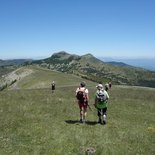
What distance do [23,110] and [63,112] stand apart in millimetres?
3573

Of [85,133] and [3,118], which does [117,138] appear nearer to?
[85,133]

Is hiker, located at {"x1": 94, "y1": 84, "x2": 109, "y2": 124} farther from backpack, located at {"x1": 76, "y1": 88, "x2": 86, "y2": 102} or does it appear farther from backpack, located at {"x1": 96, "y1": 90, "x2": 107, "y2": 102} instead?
backpack, located at {"x1": 76, "y1": 88, "x2": 86, "y2": 102}

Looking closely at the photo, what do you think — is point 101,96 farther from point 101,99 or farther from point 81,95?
point 81,95

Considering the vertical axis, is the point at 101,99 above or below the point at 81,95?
below

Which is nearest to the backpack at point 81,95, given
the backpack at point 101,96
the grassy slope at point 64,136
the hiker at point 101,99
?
the hiker at point 101,99

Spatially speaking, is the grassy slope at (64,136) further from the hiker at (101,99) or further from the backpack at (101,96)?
the backpack at (101,96)

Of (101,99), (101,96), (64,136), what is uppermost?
(101,96)

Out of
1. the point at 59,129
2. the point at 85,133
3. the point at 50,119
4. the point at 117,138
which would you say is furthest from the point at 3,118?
the point at 117,138

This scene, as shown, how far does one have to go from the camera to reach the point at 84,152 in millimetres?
16875

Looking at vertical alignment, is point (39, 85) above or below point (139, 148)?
below

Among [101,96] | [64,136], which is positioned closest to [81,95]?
[101,96]

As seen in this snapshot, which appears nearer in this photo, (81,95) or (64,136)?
(64,136)

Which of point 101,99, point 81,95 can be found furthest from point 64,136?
point 101,99

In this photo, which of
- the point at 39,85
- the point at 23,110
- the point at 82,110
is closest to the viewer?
the point at 82,110
